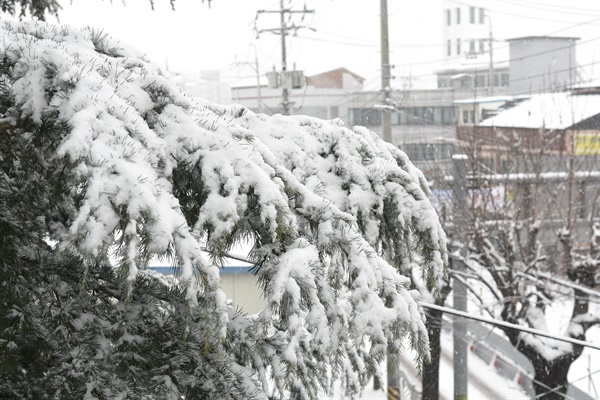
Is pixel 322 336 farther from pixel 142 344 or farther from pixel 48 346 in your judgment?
pixel 48 346

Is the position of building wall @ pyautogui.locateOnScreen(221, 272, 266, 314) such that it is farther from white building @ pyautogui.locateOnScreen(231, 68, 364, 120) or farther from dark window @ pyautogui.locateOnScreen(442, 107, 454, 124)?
dark window @ pyautogui.locateOnScreen(442, 107, 454, 124)

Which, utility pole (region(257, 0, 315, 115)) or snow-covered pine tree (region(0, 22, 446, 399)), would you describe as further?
utility pole (region(257, 0, 315, 115))

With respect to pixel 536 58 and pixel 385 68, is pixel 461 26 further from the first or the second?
pixel 385 68

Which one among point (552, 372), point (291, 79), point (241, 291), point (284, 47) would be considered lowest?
point (552, 372)

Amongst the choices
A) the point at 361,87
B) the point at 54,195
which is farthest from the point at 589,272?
the point at 361,87

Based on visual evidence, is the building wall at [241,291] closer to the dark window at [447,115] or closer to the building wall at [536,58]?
the building wall at [536,58]

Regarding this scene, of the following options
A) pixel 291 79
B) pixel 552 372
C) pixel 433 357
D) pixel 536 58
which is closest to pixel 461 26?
pixel 536 58

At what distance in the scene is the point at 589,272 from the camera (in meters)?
9.88

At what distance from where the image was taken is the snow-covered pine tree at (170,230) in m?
1.78

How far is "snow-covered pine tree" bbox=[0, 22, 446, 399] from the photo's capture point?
178cm

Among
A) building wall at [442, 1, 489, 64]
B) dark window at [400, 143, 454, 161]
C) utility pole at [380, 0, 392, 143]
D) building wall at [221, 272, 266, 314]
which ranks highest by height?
building wall at [442, 1, 489, 64]

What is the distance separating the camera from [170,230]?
5.63 feet

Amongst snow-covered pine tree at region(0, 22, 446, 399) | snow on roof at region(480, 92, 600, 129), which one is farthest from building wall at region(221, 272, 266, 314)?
snow on roof at region(480, 92, 600, 129)

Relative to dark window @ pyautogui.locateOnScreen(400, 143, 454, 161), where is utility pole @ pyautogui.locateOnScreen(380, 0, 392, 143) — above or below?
above
